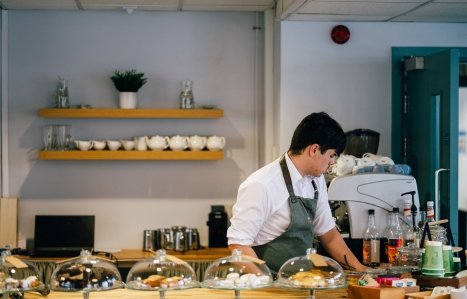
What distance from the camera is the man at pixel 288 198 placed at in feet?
9.40

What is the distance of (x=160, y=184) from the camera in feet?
17.2

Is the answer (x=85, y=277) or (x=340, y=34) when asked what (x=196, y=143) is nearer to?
(x=340, y=34)

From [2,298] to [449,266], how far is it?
1880 millimetres

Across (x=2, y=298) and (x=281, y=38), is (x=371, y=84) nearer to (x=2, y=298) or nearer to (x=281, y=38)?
(x=281, y=38)

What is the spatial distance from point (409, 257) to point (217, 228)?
7.21ft

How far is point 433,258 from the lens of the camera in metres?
2.68

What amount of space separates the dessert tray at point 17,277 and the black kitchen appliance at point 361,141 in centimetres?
270

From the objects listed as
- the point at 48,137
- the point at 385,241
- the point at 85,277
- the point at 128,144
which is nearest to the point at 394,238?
the point at 385,241

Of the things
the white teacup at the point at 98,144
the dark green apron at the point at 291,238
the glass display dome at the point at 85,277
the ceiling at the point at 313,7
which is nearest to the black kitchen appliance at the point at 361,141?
the ceiling at the point at 313,7

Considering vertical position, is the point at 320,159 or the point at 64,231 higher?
the point at 320,159

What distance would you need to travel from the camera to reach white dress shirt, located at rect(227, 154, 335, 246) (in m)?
2.85

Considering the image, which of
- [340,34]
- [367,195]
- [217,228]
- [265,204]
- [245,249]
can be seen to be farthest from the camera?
[217,228]

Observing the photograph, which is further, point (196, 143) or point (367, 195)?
point (196, 143)

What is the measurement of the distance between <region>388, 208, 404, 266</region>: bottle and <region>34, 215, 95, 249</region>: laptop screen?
2.41m
